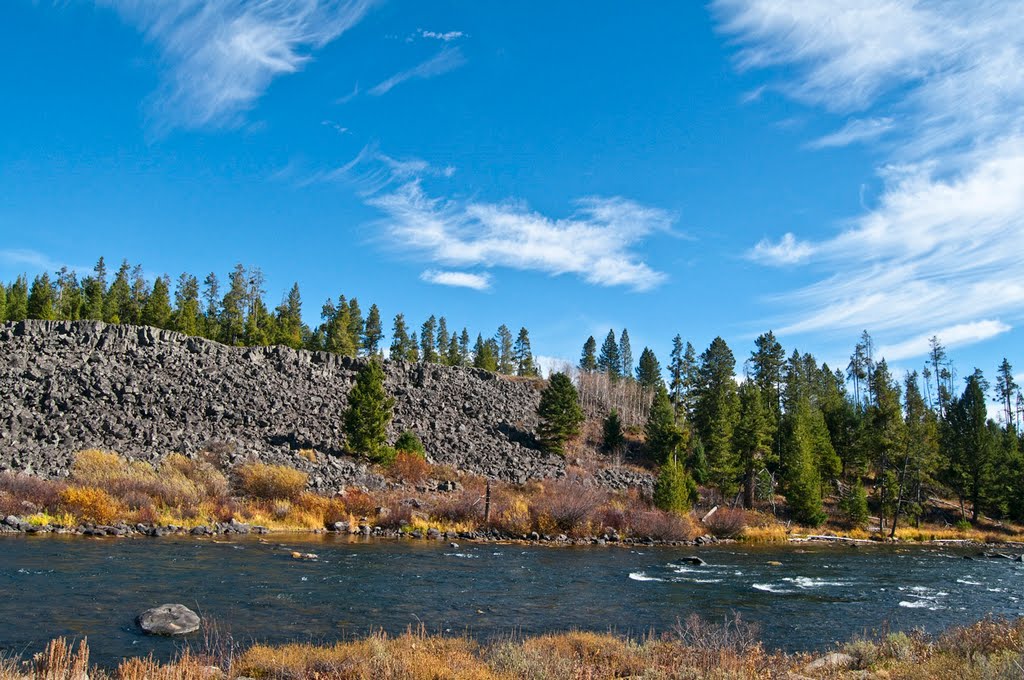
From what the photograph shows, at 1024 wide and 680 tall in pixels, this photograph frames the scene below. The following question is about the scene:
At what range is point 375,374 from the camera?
50.8 meters

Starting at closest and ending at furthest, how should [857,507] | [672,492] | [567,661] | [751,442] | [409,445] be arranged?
[567,661] < [672,492] < [857,507] < [409,445] < [751,442]

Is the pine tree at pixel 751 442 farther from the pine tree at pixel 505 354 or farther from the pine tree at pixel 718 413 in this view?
the pine tree at pixel 505 354

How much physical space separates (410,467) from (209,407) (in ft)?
55.3

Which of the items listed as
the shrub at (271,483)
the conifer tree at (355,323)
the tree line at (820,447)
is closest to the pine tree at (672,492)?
the tree line at (820,447)

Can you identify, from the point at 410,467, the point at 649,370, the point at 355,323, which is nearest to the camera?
the point at 410,467

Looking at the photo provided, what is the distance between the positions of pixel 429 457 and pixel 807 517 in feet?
101

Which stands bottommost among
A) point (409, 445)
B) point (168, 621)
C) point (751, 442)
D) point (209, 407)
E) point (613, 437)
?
point (168, 621)

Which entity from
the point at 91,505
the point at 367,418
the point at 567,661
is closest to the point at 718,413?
the point at 367,418

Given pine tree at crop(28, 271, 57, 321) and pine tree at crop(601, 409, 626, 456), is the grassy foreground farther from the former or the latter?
pine tree at crop(28, 271, 57, 321)

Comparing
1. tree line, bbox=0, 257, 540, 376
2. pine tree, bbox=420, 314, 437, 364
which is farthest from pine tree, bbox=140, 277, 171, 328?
pine tree, bbox=420, 314, 437, 364

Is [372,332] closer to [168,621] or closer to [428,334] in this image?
[428,334]

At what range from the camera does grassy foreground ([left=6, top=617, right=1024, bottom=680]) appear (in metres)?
8.50

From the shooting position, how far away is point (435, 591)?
19297 mm

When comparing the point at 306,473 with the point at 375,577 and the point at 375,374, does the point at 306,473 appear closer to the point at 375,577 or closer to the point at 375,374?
the point at 375,374
